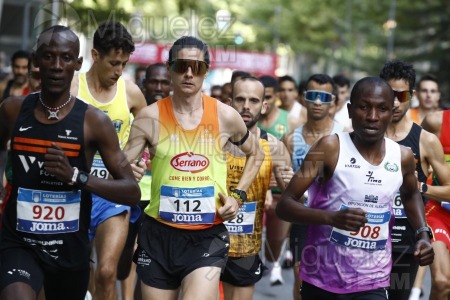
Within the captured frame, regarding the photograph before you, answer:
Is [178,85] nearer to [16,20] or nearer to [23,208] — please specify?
[23,208]

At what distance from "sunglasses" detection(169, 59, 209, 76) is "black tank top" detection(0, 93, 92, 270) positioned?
950mm

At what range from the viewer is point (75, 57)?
524 cm

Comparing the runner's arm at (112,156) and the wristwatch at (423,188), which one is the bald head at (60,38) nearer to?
the runner's arm at (112,156)

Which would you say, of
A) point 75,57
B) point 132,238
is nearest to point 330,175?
point 75,57

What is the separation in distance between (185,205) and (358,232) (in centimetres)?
113

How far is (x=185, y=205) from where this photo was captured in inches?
229

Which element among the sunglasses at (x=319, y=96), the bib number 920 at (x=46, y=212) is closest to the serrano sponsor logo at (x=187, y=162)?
the bib number 920 at (x=46, y=212)

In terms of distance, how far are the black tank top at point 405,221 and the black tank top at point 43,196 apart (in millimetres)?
2738

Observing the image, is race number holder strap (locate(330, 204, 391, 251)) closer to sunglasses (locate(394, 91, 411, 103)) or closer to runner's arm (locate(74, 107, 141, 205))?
runner's arm (locate(74, 107, 141, 205))

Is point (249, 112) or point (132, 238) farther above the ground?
point (249, 112)

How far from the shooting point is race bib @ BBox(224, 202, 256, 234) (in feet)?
23.3

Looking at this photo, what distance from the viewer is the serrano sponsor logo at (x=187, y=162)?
5.84 m

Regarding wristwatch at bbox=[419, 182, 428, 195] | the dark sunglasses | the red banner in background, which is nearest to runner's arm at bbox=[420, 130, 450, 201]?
wristwatch at bbox=[419, 182, 428, 195]

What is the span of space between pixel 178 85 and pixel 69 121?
1058mm
